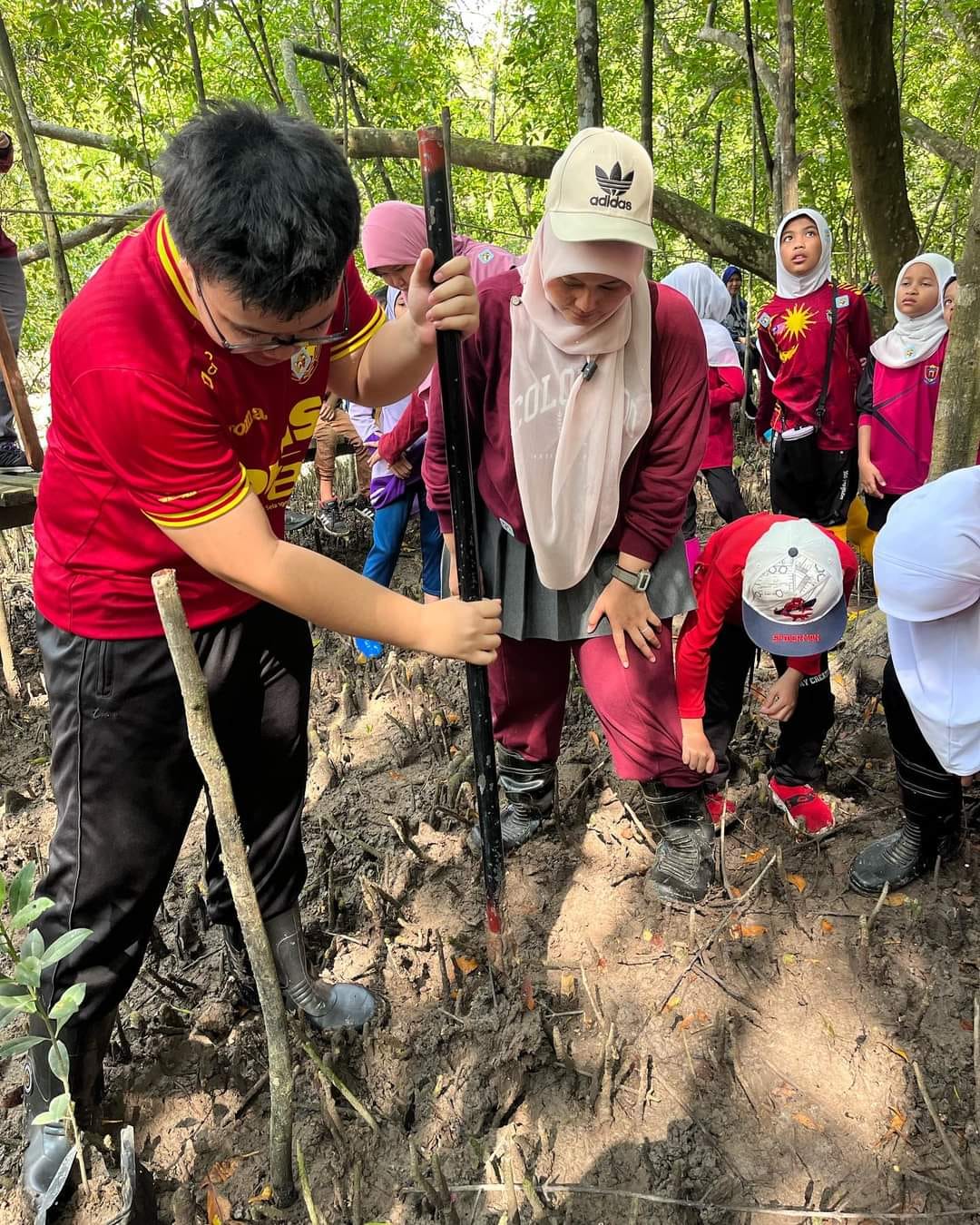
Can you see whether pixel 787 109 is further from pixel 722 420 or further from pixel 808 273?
pixel 722 420

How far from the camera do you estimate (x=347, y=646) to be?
13.1 ft

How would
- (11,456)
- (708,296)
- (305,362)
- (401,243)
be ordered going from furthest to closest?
(708,296), (11,456), (401,243), (305,362)

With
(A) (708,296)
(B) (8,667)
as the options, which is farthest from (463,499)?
(A) (708,296)

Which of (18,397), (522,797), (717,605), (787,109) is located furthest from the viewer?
(787,109)

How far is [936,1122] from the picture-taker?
164 cm

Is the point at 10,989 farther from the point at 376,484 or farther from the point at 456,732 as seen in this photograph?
the point at 376,484

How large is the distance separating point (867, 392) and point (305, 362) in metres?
3.40

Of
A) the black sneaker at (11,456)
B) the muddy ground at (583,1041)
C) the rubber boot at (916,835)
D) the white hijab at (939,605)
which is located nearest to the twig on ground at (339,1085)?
the muddy ground at (583,1041)

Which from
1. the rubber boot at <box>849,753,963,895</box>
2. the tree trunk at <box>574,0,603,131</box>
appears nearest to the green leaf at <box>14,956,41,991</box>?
the rubber boot at <box>849,753,963,895</box>

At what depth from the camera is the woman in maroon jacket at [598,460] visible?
5.68ft

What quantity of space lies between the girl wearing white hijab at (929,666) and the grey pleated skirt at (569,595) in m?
0.50

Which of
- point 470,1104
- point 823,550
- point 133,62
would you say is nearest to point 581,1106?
point 470,1104

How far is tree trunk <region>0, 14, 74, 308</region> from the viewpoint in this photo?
129 inches

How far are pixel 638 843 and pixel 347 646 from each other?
196 cm
